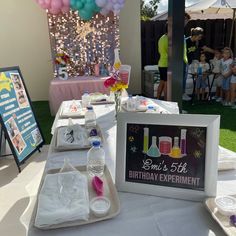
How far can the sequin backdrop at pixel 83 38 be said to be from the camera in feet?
15.8

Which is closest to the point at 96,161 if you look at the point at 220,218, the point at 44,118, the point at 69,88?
the point at 220,218

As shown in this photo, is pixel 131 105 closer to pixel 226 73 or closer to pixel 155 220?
pixel 155 220

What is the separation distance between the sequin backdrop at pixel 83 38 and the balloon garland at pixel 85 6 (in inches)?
11.6

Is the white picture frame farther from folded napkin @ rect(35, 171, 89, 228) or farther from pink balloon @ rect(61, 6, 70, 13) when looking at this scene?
pink balloon @ rect(61, 6, 70, 13)

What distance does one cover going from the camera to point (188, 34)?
21.7ft

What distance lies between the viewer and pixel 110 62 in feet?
16.6

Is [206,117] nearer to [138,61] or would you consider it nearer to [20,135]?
[20,135]

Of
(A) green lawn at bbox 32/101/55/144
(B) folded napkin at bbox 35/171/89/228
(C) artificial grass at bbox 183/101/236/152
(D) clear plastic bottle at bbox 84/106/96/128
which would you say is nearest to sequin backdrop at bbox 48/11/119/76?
(A) green lawn at bbox 32/101/55/144

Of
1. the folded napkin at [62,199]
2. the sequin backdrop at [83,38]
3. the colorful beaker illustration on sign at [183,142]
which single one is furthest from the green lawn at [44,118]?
the colorful beaker illustration on sign at [183,142]

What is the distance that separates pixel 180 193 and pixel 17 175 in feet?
6.56

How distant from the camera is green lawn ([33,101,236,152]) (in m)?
3.21

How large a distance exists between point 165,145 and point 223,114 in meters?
3.43

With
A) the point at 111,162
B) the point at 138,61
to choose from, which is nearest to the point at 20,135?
the point at 111,162

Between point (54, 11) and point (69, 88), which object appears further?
point (54, 11)
